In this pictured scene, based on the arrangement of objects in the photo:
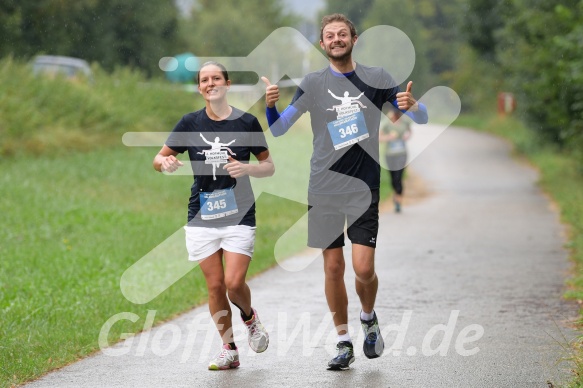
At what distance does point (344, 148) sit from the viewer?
7.14m

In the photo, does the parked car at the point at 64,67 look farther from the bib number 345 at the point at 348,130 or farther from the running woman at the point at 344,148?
the bib number 345 at the point at 348,130

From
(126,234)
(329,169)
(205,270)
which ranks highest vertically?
(329,169)

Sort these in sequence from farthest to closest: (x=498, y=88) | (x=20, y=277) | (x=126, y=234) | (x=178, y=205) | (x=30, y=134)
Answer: (x=498, y=88) < (x=30, y=134) < (x=178, y=205) < (x=126, y=234) < (x=20, y=277)

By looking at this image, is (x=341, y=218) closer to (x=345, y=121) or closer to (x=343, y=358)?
(x=345, y=121)

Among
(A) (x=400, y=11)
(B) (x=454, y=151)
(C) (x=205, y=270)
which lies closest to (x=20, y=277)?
(C) (x=205, y=270)

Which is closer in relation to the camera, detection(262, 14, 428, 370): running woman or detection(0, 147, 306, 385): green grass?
detection(262, 14, 428, 370): running woman

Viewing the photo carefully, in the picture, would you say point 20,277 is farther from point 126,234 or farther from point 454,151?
point 454,151

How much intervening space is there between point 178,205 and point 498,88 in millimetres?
39078

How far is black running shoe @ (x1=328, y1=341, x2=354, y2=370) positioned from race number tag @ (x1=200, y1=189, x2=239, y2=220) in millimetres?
1172

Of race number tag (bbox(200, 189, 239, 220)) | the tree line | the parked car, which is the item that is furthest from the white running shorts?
the parked car

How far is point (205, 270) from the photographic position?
24.3ft

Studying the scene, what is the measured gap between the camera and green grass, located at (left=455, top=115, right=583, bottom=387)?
33.0 feet

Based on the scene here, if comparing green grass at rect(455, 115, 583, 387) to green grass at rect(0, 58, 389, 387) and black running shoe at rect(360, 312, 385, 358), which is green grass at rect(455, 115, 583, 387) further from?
green grass at rect(0, 58, 389, 387)

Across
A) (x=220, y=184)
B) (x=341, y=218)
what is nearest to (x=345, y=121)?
(x=341, y=218)
